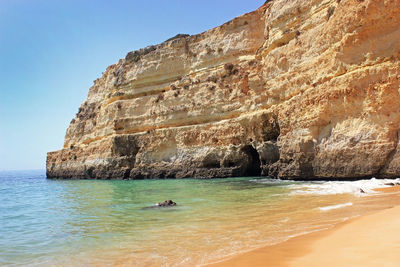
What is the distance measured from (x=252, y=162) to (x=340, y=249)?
19355 mm

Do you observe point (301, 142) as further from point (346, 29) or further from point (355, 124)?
point (346, 29)

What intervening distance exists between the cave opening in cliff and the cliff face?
0.24 ft

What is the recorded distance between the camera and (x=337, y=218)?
6.20 metres

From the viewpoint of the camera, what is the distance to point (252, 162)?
76.4 feet

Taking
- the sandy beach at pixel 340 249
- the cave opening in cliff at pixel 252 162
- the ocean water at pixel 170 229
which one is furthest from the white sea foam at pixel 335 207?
the cave opening in cliff at pixel 252 162

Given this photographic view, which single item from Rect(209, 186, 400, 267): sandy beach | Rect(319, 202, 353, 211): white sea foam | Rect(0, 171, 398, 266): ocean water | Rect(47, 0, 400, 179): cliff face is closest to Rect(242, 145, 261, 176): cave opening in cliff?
Rect(47, 0, 400, 179): cliff face

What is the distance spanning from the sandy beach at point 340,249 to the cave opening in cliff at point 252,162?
1735 cm

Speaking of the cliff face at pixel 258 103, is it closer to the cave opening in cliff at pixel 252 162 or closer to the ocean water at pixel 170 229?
the cave opening in cliff at pixel 252 162

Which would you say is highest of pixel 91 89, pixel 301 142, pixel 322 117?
pixel 91 89

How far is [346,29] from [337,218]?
10.8 meters

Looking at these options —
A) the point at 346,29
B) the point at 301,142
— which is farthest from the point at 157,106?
the point at 346,29

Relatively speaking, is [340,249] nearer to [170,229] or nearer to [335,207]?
[170,229]

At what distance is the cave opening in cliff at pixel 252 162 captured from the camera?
74.7 ft

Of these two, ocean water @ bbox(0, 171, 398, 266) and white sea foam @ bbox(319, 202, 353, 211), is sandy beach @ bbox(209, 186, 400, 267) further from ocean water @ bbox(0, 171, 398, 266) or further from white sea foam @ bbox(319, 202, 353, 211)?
white sea foam @ bbox(319, 202, 353, 211)
